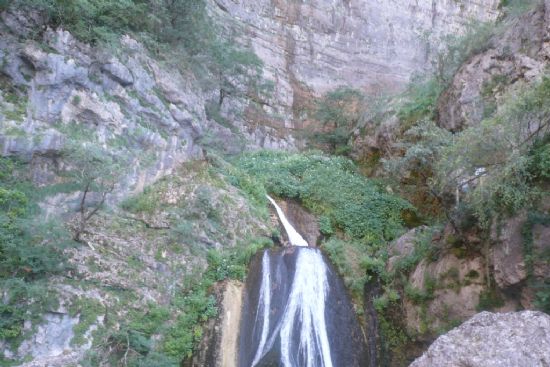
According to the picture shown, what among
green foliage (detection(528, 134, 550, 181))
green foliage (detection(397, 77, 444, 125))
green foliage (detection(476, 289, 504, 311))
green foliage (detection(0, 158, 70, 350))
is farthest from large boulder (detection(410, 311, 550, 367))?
green foliage (detection(397, 77, 444, 125))

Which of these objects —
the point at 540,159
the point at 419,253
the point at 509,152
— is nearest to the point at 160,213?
the point at 419,253

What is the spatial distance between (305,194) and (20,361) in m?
12.1

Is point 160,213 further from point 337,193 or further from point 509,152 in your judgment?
point 509,152

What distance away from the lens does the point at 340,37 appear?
33.5m

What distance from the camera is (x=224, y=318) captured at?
11.1m

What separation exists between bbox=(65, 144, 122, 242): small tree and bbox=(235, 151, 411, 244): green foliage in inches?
315

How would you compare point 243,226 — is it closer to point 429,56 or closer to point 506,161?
point 506,161

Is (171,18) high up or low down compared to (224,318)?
up

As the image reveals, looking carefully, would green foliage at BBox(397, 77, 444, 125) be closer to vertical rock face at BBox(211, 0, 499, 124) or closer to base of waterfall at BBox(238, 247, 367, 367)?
base of waterfall at BBox(238, 247, 367, 367)

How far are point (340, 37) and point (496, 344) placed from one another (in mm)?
30551

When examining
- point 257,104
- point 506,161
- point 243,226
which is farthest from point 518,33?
point 257,104

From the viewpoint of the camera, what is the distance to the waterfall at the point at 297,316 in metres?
10.8

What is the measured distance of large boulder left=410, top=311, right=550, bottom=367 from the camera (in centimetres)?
617

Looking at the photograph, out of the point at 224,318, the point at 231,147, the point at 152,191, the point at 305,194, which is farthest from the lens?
the point at 231,147
